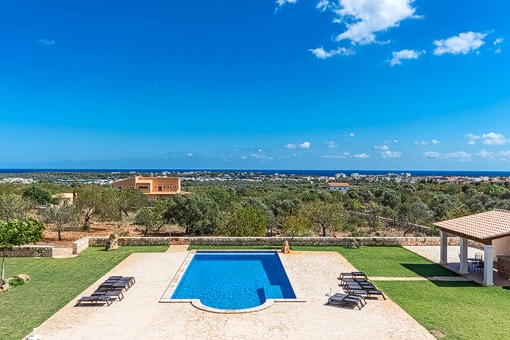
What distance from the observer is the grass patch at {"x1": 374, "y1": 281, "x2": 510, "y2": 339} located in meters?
10.1

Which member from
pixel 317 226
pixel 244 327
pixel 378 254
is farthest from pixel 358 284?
pixel 317 226

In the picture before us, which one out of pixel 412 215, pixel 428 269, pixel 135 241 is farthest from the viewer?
pixel 412 215

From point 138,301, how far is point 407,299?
868cm

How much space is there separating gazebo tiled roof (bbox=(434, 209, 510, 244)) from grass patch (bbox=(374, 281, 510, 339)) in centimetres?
181

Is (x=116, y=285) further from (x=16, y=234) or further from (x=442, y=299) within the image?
(x=442, y=299)

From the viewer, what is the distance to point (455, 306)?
11961mm

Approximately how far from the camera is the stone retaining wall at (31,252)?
18.9 m

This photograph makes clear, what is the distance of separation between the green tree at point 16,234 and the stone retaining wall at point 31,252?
184 inches

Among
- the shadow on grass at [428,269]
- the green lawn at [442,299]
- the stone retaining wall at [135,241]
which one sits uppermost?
the stone retaining wall at [135,241]

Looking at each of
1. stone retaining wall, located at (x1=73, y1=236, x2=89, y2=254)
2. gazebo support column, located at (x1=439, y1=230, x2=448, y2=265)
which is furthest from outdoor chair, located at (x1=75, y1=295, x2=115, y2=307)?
gazebo support column, located at (x1=439, y1=230, x2=448, y2=265)

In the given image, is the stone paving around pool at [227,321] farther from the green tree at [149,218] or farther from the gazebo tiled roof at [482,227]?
the green tree at [149,218]

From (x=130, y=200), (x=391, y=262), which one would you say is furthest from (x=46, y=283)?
(x=130, y=200)

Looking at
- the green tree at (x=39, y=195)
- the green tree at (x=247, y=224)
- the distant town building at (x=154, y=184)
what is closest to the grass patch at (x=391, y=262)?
the green tree at (x=247, y=224)

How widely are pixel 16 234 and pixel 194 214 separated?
14639mm
